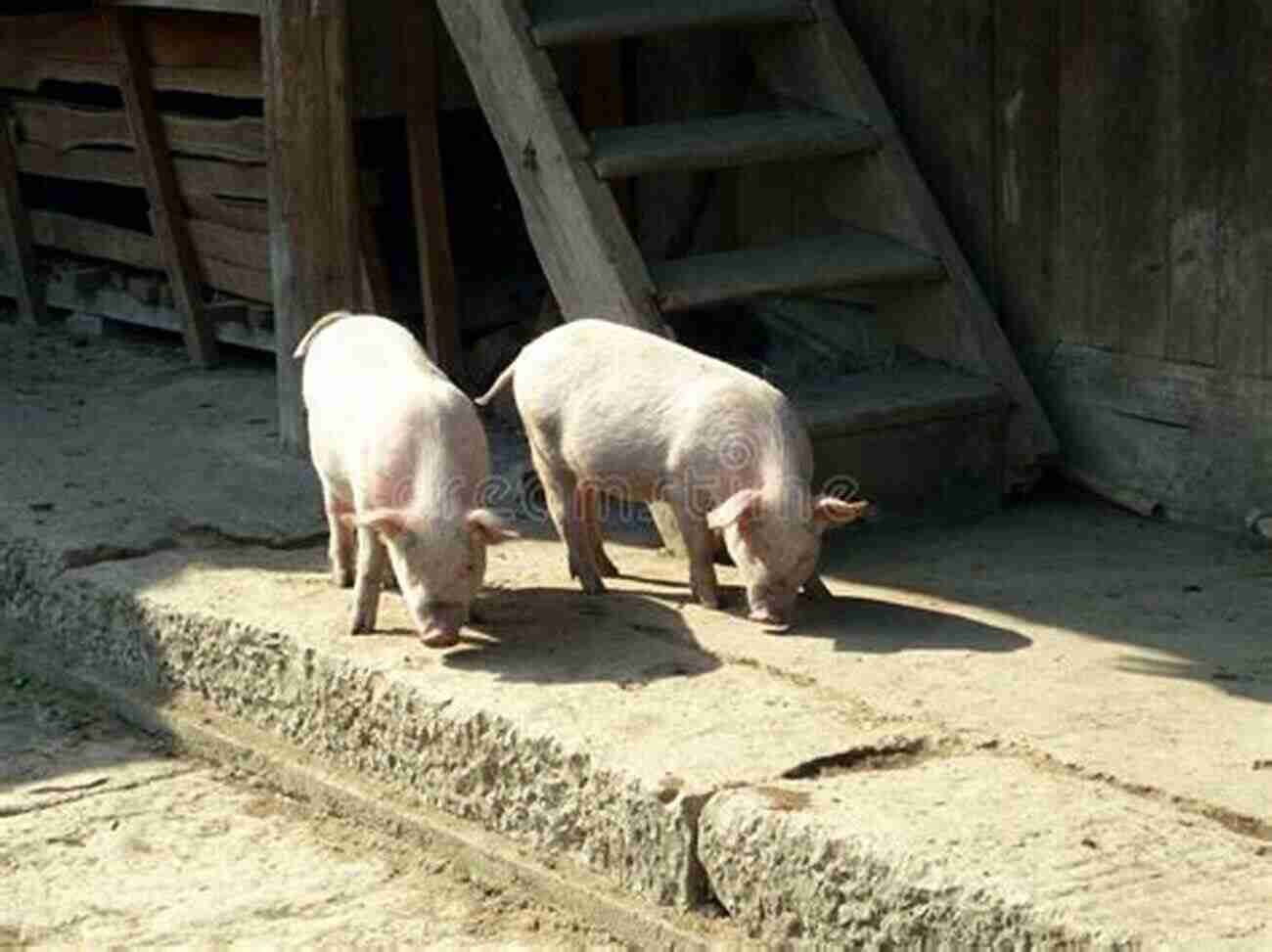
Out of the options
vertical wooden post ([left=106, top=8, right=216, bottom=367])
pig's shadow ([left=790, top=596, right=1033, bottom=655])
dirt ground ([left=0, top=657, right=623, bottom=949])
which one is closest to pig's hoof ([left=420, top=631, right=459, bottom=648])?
dirt ground ([left=0, top=657, right=623, bottom=949])

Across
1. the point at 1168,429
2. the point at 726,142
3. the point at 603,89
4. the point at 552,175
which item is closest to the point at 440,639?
the point at 552,175

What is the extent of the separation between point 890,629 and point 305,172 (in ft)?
9.31

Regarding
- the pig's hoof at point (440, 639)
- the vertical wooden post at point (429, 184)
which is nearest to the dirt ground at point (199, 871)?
the pig's hoof at point (440, 639)

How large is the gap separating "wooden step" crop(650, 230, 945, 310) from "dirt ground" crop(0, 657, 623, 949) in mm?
1996

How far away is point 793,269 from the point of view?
26.8 feet

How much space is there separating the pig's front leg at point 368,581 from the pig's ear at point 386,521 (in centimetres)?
20

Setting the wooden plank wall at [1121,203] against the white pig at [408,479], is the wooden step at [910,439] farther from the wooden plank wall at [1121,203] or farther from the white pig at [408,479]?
the white pig at [408,479]

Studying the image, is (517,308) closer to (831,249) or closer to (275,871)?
(831,249)

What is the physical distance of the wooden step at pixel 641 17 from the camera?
8.16 meters

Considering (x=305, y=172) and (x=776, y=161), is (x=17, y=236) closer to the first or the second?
(x=305, y=172)

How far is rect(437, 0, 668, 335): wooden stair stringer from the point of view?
7.77 metres

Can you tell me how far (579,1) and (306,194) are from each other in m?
1.04

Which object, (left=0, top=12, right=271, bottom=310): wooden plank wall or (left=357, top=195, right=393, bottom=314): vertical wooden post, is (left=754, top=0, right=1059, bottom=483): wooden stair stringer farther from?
(left=0, top=12, right=271, bottom=310): wooden plank wall

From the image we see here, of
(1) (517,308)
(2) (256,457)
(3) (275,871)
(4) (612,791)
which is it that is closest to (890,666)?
(4) (612,791)
